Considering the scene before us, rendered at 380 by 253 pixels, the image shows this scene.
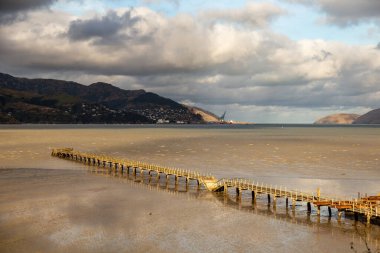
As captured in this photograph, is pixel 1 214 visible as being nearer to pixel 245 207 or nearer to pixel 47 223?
pixel 47 223

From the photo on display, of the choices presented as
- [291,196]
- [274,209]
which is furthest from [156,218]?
[291,196]

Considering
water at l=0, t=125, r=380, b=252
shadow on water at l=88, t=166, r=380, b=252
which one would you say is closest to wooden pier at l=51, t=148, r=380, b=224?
shadow on water at l=88, t=166, r=380, b=252

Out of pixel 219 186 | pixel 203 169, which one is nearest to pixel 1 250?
pixel 219 186

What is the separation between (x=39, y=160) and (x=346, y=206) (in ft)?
268

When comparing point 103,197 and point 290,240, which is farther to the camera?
point 103,197

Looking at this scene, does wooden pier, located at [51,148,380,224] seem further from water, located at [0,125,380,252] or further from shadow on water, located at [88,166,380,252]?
water, located at [0,125,380,252]

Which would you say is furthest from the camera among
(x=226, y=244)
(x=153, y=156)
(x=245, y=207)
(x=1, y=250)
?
(x=153, y=156)

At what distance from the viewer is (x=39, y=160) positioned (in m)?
104

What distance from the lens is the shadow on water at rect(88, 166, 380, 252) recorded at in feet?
136

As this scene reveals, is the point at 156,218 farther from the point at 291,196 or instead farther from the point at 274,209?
the point at 291,196

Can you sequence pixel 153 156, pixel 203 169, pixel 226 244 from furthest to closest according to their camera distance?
pixel 153 156, pixel 203 169, pixel 226 244

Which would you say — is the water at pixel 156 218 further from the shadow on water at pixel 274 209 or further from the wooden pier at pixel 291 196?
the wooden pier at pixel 291 196

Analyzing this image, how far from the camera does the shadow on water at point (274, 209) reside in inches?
1630

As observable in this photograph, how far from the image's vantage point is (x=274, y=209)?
51906 mm
